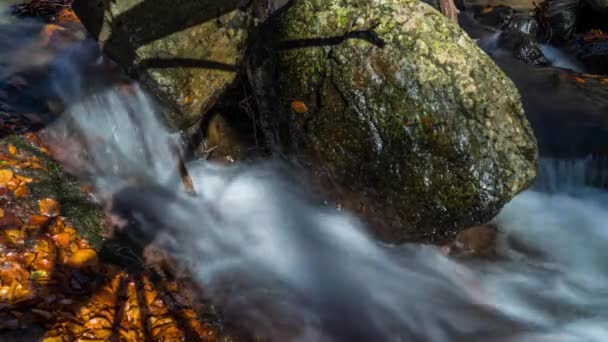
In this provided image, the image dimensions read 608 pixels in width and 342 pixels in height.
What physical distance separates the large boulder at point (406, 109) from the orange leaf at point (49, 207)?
2484 mm

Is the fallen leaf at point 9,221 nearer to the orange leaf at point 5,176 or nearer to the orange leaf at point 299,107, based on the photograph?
the orange leaf at point 5,176

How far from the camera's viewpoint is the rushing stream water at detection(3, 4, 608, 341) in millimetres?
4016

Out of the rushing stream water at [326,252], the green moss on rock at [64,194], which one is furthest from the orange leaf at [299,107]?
the green moss on rock at [64,194]

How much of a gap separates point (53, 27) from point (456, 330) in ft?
29.0

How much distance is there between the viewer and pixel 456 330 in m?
4.00

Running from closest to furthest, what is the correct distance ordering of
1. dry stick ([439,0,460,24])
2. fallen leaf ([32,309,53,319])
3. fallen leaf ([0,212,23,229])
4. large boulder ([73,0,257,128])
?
fallen leaf ([32,309,53,319]), fallen leaf ([0,212,23,229]), large boulder ([73,0,257,128]), dry stick ([439,0,460,24])

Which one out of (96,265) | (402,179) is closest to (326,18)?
(402,179)

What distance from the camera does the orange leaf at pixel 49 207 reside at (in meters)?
3.98

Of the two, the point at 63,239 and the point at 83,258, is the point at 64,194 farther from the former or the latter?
the point at 83,258

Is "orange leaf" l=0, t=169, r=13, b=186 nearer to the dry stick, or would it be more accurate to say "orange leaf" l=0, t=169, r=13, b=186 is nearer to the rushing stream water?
the rushing stream water

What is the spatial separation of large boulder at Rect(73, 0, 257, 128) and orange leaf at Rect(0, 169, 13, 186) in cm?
161

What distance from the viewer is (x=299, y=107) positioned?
13.5 feet

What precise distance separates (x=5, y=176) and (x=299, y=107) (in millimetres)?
2954

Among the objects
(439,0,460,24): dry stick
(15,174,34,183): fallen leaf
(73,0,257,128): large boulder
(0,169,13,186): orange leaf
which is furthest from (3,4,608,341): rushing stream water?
(439,0,460,24): dry stick
